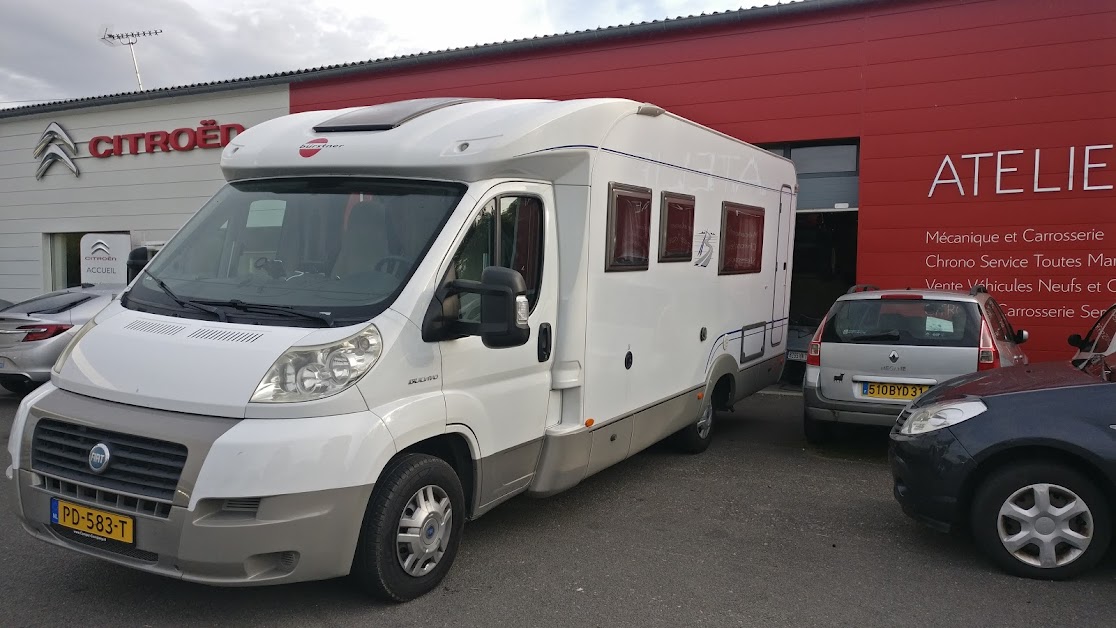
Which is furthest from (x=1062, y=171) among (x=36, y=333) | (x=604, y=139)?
(x=36, y=333)

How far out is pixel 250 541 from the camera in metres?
3.59

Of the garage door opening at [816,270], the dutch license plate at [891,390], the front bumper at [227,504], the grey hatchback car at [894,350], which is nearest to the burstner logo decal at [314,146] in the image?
the front bumper at [227,504]

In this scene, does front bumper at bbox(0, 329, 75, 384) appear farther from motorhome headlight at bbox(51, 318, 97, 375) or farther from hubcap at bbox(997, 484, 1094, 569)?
hubcap at bbox(997, 484, 1094, 569)

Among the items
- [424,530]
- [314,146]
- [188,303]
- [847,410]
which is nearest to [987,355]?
[847,410]

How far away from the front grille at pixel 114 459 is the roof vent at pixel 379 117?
207cm

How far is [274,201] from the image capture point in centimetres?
479

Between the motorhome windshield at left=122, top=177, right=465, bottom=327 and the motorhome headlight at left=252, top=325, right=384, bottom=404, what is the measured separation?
6.6 inches

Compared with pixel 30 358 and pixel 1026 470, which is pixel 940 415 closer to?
pixel 1026 470

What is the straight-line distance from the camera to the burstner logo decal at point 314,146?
474cm

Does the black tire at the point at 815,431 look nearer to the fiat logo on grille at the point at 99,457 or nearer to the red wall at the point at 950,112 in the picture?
the red wall at the point at 950,112

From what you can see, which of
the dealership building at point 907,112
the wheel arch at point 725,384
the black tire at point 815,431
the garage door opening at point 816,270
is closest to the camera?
the wheel arch at point 725,384

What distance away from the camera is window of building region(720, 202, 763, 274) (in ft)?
24.6

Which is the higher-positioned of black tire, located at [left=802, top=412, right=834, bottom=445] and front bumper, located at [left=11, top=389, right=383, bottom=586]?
front bumper, located at [left=11, top=389, right=383, bottom=586]

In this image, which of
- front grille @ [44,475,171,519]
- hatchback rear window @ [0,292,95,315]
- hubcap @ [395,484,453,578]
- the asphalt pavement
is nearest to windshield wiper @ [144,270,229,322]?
front grille @ [44,475,171,519]
